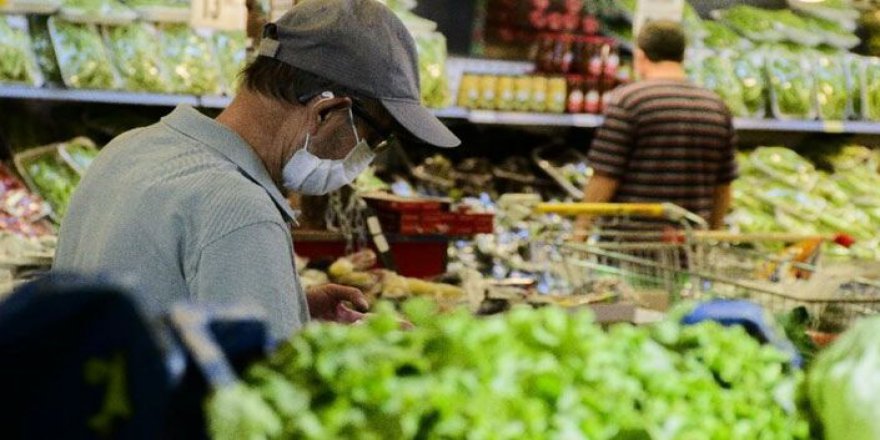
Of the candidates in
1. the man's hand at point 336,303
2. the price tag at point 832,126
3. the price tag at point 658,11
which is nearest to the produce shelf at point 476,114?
the price tag at point 832,126

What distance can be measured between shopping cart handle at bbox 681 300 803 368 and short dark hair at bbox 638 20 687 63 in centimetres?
421

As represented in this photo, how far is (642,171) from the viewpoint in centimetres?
568

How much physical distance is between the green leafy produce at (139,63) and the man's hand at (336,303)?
3.07 metres

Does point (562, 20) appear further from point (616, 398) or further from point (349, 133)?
point (616, 398)

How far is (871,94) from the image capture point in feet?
24.3

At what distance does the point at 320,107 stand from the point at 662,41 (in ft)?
10.9

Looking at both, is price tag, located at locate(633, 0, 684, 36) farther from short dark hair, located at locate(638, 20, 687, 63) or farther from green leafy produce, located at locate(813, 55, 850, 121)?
green leafy produce, located at locate(813, 55, 850, 121)

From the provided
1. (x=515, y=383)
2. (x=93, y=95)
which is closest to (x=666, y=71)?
(x=93, y=95)

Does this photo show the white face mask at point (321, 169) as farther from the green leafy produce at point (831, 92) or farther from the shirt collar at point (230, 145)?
the green leafy produce at point (831, 92)

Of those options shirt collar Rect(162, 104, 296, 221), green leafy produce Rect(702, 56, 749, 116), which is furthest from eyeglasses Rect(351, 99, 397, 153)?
green leafy produce Rect(702, 56, 749, 116)

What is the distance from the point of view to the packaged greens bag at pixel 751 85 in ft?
23.4

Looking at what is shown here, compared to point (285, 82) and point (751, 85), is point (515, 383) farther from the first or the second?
point (751, 85)

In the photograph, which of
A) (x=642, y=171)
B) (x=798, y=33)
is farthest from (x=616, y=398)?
(x=798, y=33)

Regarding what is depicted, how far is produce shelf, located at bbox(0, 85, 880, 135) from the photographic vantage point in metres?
5.58
